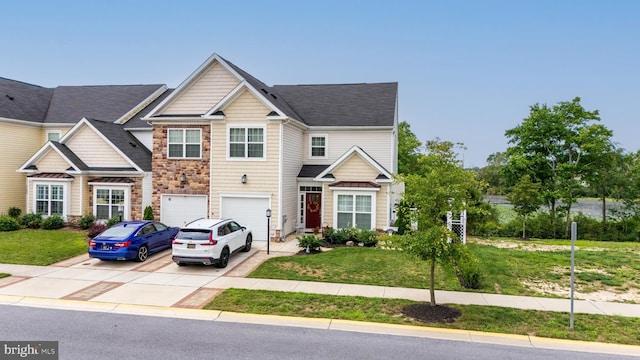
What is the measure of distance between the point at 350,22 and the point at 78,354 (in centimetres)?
2794

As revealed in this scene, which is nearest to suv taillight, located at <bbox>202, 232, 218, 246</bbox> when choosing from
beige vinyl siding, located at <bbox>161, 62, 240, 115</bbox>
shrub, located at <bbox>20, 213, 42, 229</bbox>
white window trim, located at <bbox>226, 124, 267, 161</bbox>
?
white window trim, located at <bbox>226, 124, 267, 161</bbox>

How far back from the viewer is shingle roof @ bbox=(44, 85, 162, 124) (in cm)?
2651

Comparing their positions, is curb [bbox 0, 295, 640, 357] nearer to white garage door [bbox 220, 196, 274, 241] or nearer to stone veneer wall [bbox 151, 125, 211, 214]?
white garage door [bbox 220, 196, 274, 241]

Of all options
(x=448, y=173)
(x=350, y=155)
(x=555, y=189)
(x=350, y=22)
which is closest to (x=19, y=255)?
(x=350, y=155)

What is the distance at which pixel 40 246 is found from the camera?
16.9 meters

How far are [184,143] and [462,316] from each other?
16287 millimetres

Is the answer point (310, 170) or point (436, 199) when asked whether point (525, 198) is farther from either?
point (436, 199)

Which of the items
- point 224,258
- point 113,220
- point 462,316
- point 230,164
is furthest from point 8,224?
point 462,316

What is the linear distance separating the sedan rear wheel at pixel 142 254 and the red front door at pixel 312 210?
9.02 m

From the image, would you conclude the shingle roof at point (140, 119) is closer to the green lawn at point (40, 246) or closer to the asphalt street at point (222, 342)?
the green lawn at point (40, 246)

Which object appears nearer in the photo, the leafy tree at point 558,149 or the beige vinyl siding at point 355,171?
the beige vinyl siding at point 355,171

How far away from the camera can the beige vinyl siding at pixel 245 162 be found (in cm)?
1897

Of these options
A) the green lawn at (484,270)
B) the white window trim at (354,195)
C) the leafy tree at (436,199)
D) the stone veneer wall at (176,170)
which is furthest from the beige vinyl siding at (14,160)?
the leafy tree at (436,199)

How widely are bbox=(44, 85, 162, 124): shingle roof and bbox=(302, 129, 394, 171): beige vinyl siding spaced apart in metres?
13.9
